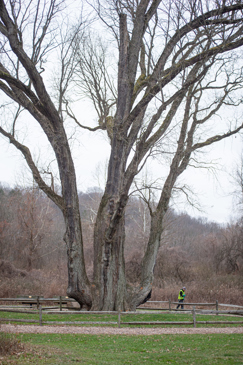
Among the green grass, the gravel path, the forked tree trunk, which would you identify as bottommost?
the gravel path

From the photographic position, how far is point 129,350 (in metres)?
8.73

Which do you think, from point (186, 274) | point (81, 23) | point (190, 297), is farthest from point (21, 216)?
point (81, 23)

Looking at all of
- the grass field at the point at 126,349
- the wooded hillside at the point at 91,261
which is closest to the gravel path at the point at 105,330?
the grass field at the point at 126,349

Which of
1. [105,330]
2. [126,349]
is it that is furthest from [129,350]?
[105,330]


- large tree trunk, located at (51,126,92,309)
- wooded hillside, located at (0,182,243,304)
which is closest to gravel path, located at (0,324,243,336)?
large tree trunk, located at (51,126,92,309)

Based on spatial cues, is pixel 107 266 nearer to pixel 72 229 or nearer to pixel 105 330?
pixel 72 229

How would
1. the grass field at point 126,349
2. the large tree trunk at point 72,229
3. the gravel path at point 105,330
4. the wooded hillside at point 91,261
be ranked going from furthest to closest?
the wooded hillside at point 91,261, the large tree trunk at point 72,229, the gravel path at point 105,330, the grass field at point 126,349

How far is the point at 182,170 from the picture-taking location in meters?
16.8

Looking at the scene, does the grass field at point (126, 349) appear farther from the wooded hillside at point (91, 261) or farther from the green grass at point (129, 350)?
the wooded hillside at point (91, 261)

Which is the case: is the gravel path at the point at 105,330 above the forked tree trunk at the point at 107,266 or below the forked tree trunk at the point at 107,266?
below

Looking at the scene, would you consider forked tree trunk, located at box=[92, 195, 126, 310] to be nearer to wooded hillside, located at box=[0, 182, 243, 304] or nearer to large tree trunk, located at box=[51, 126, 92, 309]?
large tree trunk, located at box=[51, 126, 92, 309]

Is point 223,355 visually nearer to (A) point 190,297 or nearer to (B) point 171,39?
(B) point 171,39

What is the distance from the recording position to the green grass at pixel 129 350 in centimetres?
737

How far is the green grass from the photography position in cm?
737
